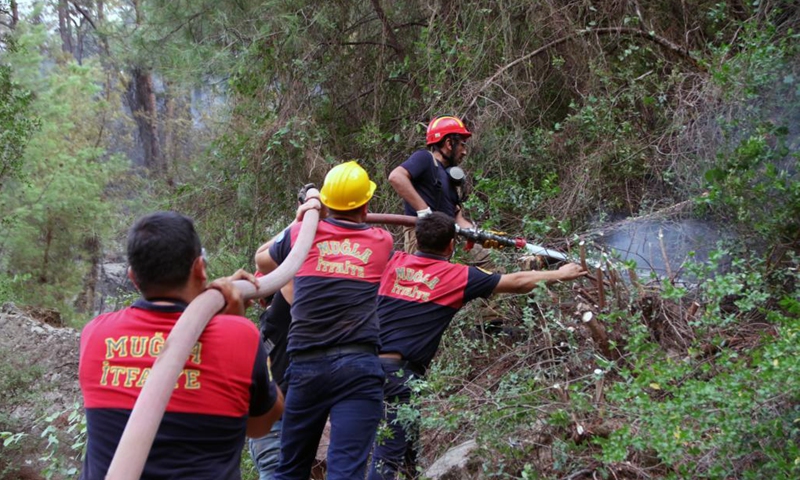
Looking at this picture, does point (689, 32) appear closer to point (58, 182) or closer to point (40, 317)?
point (40, 317)

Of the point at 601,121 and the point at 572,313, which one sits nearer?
the point at 572,313

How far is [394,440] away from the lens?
532cm

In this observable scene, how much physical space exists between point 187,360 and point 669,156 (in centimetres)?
611

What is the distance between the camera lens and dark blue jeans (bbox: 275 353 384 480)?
181 inches

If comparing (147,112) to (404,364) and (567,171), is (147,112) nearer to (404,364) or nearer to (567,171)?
(567,171)

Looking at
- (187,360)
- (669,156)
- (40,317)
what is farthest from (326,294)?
(40,317)

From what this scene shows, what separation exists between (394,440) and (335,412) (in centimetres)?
80

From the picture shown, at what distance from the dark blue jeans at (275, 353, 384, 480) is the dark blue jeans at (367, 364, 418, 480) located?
0.49m

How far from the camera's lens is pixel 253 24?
10312 mm

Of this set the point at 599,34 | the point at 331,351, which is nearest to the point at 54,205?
the point at 599,34

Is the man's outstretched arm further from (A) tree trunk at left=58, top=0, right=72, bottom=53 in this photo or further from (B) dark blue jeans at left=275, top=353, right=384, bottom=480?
(A) tree trunk at left=58, top=0, right=72, bottom=53

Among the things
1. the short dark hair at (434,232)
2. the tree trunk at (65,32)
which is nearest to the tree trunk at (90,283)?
the tree trunk at (65,32)

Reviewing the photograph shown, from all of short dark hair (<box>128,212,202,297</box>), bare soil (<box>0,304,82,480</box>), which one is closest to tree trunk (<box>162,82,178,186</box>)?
bare soil (<box>0,304,82,480</box>)

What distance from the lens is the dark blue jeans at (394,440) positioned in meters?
5.27
